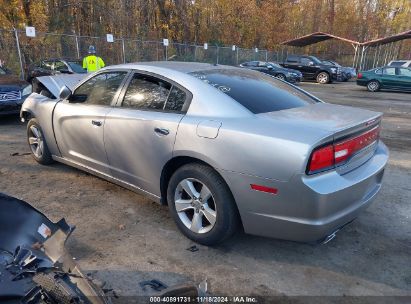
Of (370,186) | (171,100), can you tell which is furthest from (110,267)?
(370,186)

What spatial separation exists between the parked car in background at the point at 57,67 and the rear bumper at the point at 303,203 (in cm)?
1121

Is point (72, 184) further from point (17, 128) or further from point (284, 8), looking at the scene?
point (284, 8)

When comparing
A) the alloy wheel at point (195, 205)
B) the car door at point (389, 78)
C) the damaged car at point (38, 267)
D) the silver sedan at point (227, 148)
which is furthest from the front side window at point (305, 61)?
the damaged car at point (38, 267)

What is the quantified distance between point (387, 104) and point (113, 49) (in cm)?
1456

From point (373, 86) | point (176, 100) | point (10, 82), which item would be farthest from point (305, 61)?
point (176, 100)

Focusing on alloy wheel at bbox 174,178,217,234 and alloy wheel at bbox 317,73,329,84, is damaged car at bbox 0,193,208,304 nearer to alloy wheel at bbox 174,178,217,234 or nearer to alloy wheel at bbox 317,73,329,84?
alloy wheel at bbox 174,178,217,234

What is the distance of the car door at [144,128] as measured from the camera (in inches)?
133

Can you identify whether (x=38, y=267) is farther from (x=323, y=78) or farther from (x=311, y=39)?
(x=311, y=39)

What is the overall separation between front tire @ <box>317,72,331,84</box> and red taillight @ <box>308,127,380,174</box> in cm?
2181

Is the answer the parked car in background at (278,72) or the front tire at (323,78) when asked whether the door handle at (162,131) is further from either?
the front tire at (323,78)

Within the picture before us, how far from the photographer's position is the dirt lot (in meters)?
2.83

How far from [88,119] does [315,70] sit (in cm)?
2202

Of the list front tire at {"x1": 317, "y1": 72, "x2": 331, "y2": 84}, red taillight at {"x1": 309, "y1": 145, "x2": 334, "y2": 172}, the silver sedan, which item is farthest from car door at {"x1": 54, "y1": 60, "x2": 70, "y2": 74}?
front tire at {"x1": 317, "y1": 72, "x2": 331, "y2": 84}

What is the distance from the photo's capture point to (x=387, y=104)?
45.9 ft
